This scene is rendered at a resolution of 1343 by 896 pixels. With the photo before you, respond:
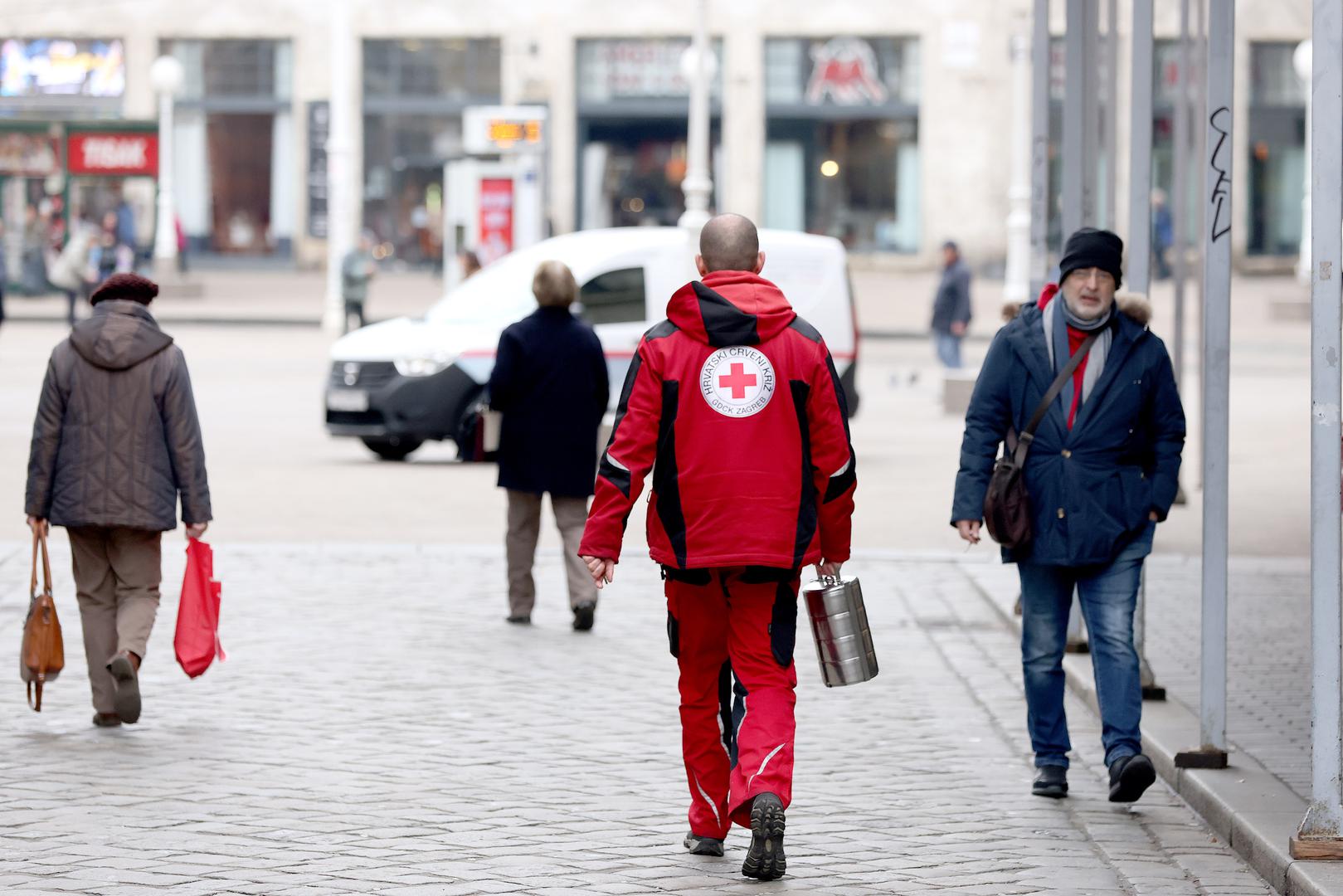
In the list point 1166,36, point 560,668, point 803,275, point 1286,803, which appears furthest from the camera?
point 1166,36

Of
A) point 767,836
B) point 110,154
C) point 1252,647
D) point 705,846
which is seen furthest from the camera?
point 110,154

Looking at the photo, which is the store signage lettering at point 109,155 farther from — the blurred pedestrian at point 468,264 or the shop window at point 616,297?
the shop window at point 616,297

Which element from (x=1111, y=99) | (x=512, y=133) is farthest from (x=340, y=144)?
(x=1111, y=99)

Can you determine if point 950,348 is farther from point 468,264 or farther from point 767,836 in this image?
point 767,836

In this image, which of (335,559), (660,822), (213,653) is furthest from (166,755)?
(335,559)

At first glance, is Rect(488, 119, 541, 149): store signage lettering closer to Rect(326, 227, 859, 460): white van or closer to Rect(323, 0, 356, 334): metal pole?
Rect(323, 0, 356, 334): metal pole

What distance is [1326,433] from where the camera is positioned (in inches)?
238

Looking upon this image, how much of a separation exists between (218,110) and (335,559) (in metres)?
35.9

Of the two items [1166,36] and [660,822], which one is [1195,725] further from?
[1166,36]

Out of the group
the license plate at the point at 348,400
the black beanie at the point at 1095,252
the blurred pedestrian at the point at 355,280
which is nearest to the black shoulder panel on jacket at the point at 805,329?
the black beanie at the point at 1095,252

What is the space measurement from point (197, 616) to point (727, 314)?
2861 mm

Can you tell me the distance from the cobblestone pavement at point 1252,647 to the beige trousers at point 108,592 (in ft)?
Result: 12.1

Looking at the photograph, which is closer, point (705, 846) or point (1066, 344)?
point (705, 846)

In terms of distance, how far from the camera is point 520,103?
45.9 m
